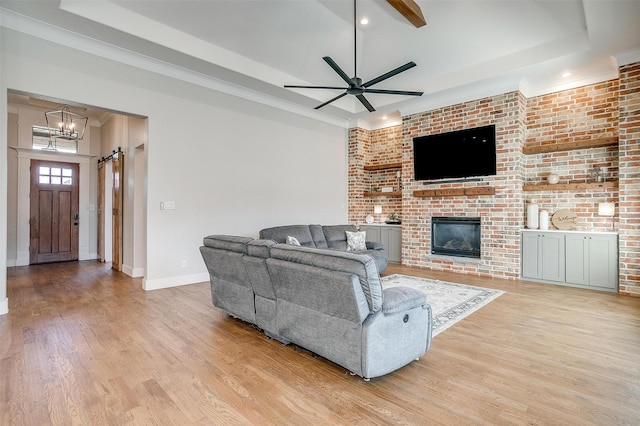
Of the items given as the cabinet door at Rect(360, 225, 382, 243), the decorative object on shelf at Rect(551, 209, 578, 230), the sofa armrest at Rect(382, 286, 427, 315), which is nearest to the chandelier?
the cabinet door at Rect(360, 225, 382, 243)

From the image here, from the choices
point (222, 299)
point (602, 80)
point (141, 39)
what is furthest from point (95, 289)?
point (602, 80)

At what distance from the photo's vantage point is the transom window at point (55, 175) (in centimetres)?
703

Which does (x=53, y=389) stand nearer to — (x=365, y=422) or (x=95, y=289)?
(x=365, y=422)

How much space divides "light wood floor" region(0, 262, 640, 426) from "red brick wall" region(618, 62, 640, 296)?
3.03 feet

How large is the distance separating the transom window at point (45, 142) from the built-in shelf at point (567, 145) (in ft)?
30.8

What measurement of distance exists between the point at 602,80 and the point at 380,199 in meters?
4.46

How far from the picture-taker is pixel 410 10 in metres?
3.43

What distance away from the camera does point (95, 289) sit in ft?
15.3

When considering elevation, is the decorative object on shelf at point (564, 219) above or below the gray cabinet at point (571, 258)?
above

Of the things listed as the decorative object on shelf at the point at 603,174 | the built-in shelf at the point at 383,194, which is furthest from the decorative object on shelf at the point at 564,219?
the built-in shelf at the point at 383,194

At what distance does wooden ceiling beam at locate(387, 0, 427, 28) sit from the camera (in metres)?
3.33

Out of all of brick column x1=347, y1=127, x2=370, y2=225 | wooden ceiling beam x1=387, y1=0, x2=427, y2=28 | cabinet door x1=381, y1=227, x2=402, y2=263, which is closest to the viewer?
wooden ceiling beam x1=387, y1=0, x2=427, y2=28

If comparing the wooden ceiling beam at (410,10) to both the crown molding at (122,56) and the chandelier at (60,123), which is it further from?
the chandelier at (60,123)

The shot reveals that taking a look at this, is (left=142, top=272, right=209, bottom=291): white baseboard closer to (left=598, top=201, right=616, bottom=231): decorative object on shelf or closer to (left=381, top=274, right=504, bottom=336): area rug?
(left=381, top=274, right=504, bottom=336): area rug
